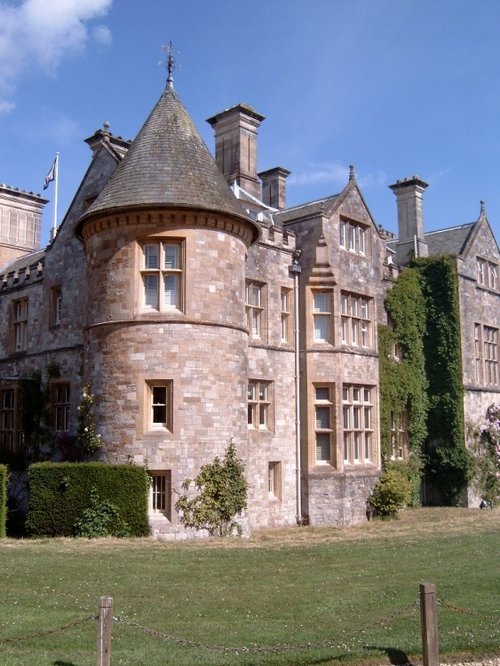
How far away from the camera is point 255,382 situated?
22.3 metres

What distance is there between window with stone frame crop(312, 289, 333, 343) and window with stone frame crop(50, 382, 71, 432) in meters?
7.87

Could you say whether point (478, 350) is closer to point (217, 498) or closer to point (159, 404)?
point (217, 498)

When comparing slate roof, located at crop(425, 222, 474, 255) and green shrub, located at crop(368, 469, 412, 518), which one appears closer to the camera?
green shrub, located at crop(368, 469, 412, 518)

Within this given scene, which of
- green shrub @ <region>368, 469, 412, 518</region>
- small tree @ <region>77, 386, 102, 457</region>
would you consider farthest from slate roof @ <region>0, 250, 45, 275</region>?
green shrub @ <region>368, 469, 412, 518</region>

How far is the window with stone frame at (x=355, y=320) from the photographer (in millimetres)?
24266

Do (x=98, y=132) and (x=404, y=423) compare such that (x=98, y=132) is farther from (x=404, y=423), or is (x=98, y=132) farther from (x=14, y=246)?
(x=404, y=423)

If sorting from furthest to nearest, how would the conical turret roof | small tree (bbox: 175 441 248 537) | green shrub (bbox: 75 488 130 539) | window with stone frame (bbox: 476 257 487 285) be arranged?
window with stone frame (bbox: 476 257 487 285) → the conical turret roof → small tree (bbox: 175 441 248 537) → green shrub (bbox: 75 488 130 539)

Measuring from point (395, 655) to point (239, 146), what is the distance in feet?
69.2

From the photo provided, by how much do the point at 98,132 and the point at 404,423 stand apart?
47.7ft

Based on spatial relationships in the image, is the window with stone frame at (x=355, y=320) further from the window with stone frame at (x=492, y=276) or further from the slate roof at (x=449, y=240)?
the window with stone frame at (x=492, y=276)

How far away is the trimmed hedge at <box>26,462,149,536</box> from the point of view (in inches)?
664

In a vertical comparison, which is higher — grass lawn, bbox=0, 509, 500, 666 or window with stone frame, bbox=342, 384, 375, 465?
window with stone frame, bbox=342, 384, 375, 465

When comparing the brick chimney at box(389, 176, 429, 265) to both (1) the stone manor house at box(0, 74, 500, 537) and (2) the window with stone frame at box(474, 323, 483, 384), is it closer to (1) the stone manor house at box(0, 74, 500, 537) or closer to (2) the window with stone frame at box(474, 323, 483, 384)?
(1) the stone manor house at box(0, 74, 500, 537)

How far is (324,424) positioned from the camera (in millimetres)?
23500
